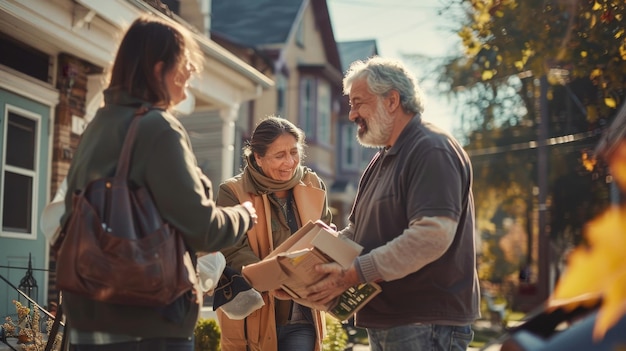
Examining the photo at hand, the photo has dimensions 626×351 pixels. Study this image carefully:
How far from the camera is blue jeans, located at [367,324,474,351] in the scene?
3.54 m

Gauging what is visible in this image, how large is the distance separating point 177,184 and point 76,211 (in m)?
0.32

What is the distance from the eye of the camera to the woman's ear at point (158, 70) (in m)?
3.01

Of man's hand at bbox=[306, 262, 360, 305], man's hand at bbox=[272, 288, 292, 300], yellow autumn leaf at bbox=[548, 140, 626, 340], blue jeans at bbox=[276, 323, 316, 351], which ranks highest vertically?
yellow autumn leaf at bbox=[548, 140, 626, 340]

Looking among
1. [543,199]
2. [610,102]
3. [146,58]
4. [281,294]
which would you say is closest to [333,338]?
[610,102]

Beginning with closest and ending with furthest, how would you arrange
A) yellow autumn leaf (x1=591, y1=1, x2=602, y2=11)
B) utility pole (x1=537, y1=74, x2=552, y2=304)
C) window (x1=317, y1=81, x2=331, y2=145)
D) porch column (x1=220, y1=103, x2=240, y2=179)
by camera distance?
1. yellow autumn leaf (x1=591, y1=1, x2=602, y2=11)
2. porch column (x1=220, y1=103, x2=240, y2=179)
3. utility pole (x1=537, y1=74, x2=552, y2=304)
4. window (x1=317, y1=81, x2=331, y2=145)

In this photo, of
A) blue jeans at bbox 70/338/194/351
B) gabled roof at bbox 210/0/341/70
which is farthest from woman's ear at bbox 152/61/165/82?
gabled roof at bbox 210/0/341/70

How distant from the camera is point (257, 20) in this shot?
27484 millimetres

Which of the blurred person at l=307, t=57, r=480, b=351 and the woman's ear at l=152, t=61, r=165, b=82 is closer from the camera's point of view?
the woman's ear at l=152, t=61, r=165, b=82

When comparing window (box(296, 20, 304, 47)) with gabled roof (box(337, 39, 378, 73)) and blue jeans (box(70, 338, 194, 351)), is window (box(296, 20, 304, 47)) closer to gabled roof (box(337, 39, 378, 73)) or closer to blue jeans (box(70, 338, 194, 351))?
gabled roof (box(337, 39, 378, 73))

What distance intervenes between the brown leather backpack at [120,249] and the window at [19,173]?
6.55 meters

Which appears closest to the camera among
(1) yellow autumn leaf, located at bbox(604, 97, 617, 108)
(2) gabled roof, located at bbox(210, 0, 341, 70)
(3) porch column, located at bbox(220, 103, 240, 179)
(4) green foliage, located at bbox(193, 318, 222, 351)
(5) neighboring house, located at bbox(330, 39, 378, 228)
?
(1) yellow autumn leaf, located at bbox(604, 97, 617, 108)

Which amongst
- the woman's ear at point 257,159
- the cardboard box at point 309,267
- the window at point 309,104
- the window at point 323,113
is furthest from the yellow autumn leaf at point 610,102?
the window at point 323,113

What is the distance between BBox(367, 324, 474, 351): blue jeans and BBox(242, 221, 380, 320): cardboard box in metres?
0.17

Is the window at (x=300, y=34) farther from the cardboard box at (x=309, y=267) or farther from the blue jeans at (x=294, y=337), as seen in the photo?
the cardboard box at (x=309, y=267)
